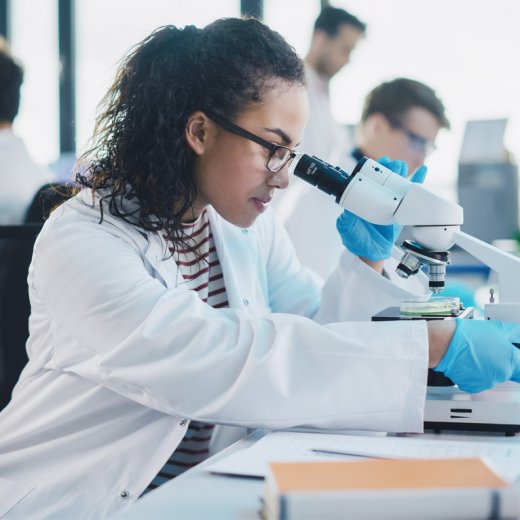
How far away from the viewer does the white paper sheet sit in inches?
39.4

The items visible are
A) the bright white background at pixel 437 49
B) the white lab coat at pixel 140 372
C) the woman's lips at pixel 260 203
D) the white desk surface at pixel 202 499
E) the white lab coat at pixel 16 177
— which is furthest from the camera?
the bright white background at pixel 437 49

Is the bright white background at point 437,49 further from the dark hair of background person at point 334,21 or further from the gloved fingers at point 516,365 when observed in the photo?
the gloved fingers at point 516,365

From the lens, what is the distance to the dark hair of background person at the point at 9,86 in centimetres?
297

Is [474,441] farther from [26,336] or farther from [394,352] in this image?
[26,336]

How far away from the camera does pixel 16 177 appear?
3.00 m

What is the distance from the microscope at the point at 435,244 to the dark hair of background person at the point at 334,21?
2.64m

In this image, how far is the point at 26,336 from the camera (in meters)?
1.67

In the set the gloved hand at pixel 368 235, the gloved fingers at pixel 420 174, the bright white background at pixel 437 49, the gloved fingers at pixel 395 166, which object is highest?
the bright white background at pixel 437 49

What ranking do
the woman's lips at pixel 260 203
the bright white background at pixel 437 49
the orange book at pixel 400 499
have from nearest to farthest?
the orange book at pixel 400 499, the woman's lips at pixel 260 203, the bright white background at pixel 437 49

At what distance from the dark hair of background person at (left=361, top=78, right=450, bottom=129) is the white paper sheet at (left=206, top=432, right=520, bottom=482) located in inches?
75.7

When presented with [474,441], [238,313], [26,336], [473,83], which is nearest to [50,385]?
[26,336]

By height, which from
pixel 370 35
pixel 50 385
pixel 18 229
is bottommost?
pixel 50 385

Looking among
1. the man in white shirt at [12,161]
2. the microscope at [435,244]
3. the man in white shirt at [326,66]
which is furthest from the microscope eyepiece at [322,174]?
the man in white shirt at [326,66]

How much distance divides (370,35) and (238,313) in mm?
3679
